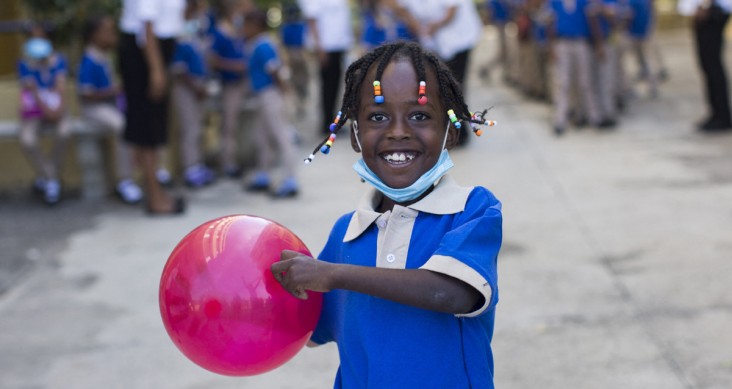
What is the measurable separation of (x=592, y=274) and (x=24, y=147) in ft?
15.3

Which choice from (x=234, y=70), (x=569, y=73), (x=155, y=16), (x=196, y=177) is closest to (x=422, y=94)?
(x=155, y=16)

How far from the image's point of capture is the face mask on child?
212 cm

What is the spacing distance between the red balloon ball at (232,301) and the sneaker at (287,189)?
5.17 meters

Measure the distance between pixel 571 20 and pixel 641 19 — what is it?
Answer: 200 centimetres

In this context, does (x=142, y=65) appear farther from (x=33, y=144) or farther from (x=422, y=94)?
(x=422, y=94)

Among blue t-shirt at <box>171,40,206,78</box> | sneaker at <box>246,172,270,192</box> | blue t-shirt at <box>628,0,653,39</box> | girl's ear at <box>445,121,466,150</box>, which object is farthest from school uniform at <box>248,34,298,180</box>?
girl's ear at <box>445,121,466,150</box>

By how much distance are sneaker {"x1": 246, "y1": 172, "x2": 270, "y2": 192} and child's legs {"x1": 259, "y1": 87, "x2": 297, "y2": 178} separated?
0.32 metres

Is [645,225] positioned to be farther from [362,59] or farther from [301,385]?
[362,59]

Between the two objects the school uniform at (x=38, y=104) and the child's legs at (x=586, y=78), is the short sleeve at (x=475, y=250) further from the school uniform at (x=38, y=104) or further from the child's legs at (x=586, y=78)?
the child's legs at (x=586, y=78)

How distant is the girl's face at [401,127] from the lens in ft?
6.87

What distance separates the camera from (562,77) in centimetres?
954

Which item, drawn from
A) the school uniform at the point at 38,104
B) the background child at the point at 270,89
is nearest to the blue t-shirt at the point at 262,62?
the background child at the point at 270,89

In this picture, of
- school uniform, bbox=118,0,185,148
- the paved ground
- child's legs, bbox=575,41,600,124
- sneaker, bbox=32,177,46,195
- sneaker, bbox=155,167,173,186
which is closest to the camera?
the paved ground

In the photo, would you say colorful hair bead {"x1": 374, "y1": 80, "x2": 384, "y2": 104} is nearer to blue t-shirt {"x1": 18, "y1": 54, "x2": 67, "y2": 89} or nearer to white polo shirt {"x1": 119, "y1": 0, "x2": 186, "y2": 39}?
white polo shirt {"x1": 119, "y1": 0, "x2": 186, "y2": 39}
